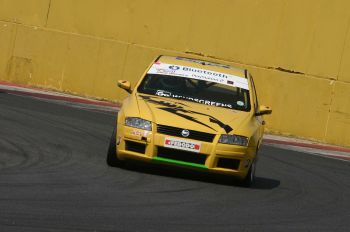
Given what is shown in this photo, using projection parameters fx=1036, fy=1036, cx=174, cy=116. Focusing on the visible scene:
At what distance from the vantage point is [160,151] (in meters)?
11.6

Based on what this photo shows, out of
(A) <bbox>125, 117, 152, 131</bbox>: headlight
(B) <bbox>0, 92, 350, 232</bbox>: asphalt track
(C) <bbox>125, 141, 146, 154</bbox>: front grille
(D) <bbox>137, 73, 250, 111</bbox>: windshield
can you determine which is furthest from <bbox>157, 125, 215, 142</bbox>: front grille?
(D) <bbox>137, 73, 250, 111</bbox>: windshield

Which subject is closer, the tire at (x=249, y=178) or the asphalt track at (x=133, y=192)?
the asphalt track at (x=133, y=192)

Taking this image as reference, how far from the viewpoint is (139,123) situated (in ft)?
38.4

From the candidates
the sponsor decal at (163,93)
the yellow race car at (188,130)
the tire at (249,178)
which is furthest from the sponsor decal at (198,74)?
the tire at (249,178)

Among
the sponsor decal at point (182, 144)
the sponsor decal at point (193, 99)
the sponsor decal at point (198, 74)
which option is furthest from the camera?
the sponsor decal at point (198, 74)

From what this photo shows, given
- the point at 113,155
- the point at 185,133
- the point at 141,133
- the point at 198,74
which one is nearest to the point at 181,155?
the point at 185,133

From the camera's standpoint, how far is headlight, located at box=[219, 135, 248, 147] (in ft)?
38.4

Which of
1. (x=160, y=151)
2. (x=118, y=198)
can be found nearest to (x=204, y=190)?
(x=160, y=151)

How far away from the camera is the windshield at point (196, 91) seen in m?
12.9

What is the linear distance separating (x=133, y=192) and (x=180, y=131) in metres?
1.48

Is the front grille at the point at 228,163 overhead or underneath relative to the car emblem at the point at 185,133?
underneath

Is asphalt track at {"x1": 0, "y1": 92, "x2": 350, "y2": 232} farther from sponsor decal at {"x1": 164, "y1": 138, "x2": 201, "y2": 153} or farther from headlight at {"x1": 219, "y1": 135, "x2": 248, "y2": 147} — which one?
headlight at {"x1": 219, "y1": 135, "x2": 248, "y2": 147}

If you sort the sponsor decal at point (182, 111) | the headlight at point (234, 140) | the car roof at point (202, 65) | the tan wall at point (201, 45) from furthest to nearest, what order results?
the tan wall at point (201, 45), the car roof at point (202, 65), the sponsor decal at point (182, 111), the headlight at point (234, 140)

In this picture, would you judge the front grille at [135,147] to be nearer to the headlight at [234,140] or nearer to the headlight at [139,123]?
the headlight at [139,123]
